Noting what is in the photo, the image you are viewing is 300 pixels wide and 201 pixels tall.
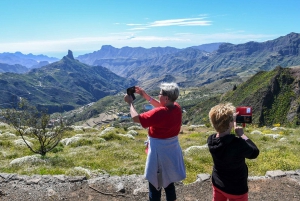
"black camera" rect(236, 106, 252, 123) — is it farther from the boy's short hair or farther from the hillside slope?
the hillside slope

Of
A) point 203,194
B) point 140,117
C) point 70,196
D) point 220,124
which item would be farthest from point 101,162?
point 220,124

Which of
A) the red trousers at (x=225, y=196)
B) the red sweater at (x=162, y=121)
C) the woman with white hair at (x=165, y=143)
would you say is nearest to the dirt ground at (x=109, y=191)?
the woman with white hair at (x=165, y=143)

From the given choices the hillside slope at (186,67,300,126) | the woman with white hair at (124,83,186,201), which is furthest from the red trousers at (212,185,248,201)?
the hillside slope at (186,67,300,126)

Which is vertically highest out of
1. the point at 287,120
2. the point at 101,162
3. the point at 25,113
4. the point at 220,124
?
the point at 220,124

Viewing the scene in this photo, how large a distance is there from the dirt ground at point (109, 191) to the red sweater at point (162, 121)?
4.40 m

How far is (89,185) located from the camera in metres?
11.5

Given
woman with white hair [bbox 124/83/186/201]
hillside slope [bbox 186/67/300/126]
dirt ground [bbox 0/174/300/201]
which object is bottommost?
hillside slope [bbox 186/67/300/126]

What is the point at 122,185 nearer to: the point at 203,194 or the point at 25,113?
the point at 203,194

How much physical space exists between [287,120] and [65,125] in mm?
73907

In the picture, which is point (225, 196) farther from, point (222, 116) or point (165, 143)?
point (222, 116)

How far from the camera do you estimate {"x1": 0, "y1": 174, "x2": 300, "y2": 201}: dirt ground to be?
34.7 ft

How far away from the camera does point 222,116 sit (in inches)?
239

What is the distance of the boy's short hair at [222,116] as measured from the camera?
19.9 feet

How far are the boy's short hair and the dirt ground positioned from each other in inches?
215
